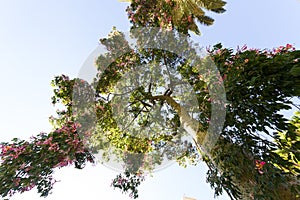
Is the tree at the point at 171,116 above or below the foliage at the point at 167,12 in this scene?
below

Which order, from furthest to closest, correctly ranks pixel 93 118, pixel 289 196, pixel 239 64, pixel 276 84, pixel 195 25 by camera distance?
pixel 195 25 < pixel 93 118 < pixel 239 64 < pixel 276 84 < pixel 289 196

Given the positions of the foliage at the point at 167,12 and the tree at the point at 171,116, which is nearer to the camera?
the tree at the point at 171,116

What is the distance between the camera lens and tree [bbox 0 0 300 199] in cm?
300

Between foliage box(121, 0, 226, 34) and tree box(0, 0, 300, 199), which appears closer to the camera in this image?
tree box(0, 0, 300, 199)

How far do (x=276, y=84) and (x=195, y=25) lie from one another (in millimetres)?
6498

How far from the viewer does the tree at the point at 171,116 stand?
9.84 feet

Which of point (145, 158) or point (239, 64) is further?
point (145, 158)

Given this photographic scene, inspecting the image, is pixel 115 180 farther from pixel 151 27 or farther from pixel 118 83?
pixel 151 27

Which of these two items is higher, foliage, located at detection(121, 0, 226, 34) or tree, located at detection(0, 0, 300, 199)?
foliage, located at detection(121, 0, 226, 34)

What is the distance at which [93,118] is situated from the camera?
594 centimetres

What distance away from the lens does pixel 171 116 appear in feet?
23.2

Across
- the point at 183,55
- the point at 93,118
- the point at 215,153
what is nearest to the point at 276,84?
the point at 215,153

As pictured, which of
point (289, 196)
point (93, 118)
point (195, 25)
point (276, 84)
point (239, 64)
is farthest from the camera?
point (195, 25)

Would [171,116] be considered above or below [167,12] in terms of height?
below
